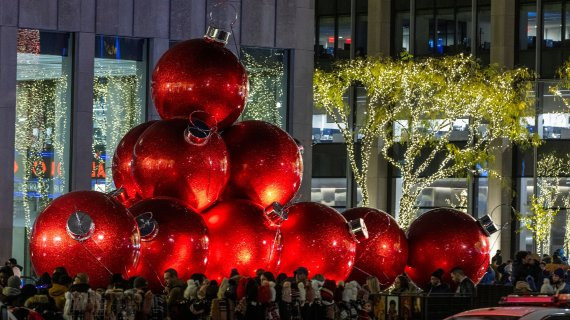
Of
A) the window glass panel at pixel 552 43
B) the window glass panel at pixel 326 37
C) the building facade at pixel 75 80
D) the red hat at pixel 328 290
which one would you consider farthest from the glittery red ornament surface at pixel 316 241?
the window glass panel at pixel 326 37

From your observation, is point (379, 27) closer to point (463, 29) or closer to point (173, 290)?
point (463, 29)

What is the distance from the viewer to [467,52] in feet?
171

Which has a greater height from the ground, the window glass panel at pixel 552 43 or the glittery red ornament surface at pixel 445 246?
the window glass panel at pixel 552 43

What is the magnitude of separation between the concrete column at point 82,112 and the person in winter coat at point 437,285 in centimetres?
983

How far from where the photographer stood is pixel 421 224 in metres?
21.0

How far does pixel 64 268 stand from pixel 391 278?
17.6 ft

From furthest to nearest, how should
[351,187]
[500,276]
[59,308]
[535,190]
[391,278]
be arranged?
[351,187] < [535,190] < [500,276] < [391,278] < [59,308]

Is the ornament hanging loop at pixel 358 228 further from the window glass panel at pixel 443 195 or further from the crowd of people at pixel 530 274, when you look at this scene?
the window glass panel at pixel 443 195

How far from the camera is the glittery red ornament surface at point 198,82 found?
18.8 metres

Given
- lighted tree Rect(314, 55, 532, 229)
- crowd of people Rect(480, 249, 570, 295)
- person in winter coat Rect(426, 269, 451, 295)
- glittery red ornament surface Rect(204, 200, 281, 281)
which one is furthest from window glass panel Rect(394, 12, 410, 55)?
glittery red ornament surface Rect(204, 200, 281, 281)

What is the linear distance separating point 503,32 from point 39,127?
2671 cm

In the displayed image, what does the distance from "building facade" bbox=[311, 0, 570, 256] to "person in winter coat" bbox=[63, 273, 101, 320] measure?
3223 centimetres

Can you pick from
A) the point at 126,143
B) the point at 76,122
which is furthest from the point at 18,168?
the point at 126,143

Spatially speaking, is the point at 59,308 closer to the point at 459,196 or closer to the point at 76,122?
the point at 76,122
